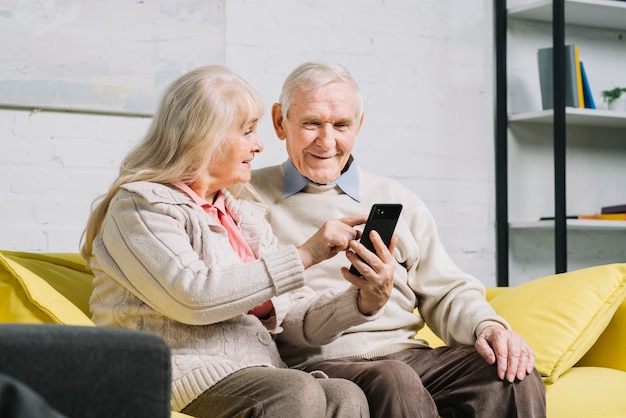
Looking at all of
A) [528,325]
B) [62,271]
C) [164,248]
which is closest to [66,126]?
[62,271]

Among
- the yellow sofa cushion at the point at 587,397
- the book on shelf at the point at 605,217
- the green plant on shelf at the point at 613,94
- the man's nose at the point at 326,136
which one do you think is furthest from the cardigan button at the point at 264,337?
the green plant on shelf at the point at 613,94

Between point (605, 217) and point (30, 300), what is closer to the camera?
point (30, 300)

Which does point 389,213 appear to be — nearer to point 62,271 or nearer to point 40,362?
A: point 62,271

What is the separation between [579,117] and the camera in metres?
3.62

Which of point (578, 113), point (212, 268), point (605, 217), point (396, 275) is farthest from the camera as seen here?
point (605, 217)

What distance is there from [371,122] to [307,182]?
1.21m

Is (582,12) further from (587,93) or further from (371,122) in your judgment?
(371,122)

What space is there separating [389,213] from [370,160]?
1.59 m

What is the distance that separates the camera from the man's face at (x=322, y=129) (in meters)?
2.21

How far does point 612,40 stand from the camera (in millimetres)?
3945

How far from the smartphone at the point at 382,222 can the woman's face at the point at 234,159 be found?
0.95ft

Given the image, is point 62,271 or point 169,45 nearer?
point 62,271

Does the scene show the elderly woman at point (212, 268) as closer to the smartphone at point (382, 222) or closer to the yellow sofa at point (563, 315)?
the smartphone at point (382, 222)

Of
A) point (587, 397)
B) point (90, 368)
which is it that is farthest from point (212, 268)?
point (587, 397)
